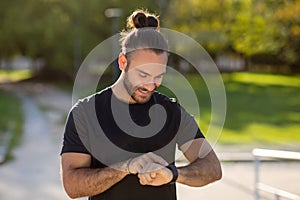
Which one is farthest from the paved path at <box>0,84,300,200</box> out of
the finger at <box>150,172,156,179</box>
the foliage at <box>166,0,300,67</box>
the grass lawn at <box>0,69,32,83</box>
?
the grass lawn at <box>0,69,32,83</box>

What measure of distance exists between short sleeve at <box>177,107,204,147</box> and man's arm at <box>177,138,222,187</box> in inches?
0.8

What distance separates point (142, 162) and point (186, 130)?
36 cm

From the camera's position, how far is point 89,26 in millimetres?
45875

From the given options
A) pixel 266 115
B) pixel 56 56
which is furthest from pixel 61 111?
pixel 56 56

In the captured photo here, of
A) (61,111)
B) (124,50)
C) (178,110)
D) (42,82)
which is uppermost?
(42,82)

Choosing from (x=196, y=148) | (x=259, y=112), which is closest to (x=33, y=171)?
(x=196, y=148)

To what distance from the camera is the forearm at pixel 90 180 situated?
2.51 meters

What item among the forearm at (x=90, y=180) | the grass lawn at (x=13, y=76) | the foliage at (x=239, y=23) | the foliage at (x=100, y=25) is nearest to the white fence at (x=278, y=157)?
the forearm at (x=90, y=180)

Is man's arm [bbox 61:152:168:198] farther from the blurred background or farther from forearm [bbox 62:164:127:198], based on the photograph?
the blurred background

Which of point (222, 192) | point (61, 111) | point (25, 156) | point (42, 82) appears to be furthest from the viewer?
point (42, 82)

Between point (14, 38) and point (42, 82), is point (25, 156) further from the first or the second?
point (42, 82)

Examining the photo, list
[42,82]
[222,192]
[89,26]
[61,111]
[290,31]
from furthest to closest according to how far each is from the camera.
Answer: [42,82]
[89,26]
[290,31]
[61,111]
[222,192]

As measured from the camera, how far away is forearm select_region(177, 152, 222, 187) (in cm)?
256

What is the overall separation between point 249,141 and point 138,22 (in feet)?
50.3
